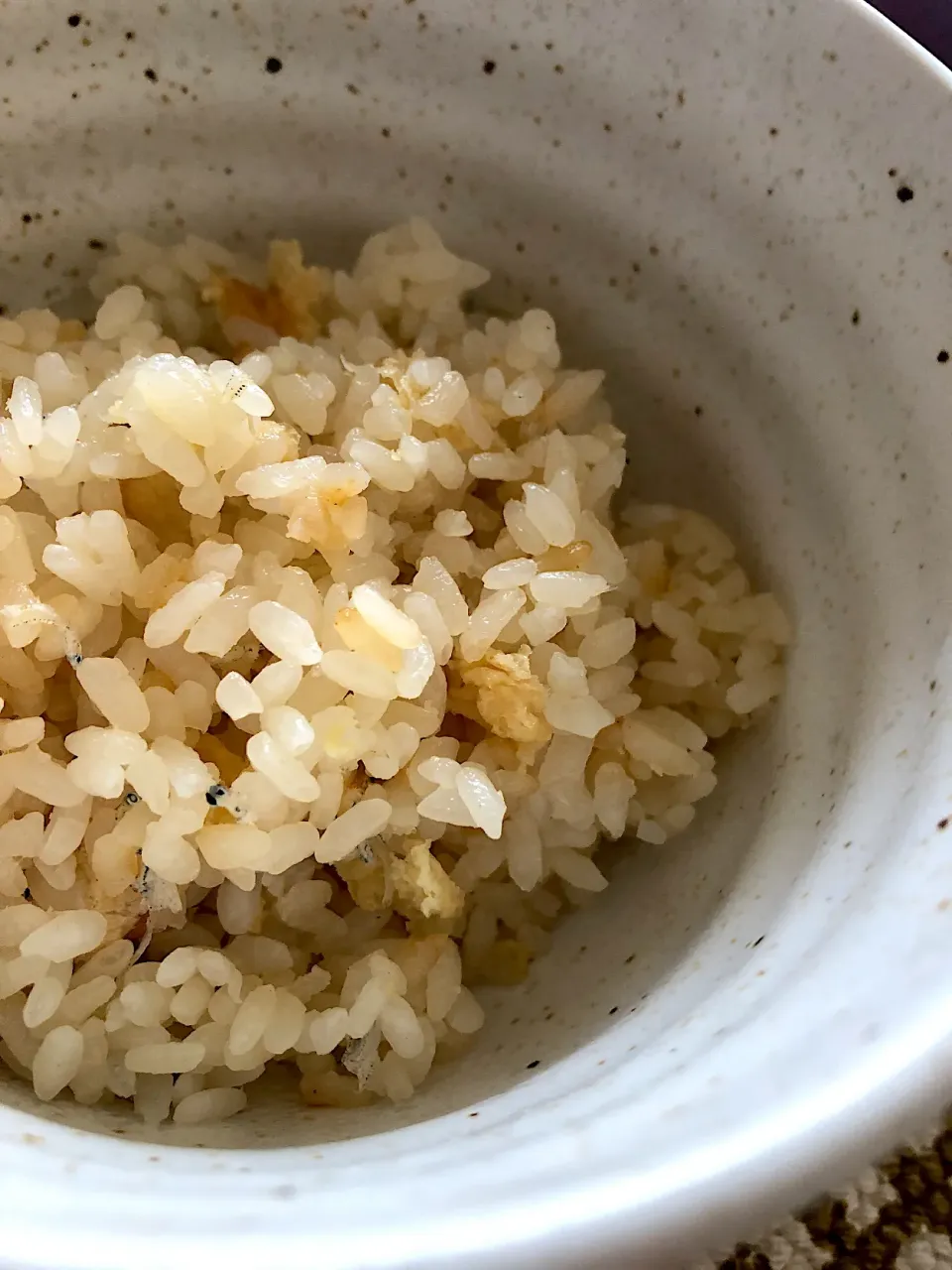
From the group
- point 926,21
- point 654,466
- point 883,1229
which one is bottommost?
point 883,1229

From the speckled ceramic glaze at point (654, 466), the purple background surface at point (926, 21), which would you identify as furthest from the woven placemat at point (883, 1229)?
the purple background surface at point (926, 21)

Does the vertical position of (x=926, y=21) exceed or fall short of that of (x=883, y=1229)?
it exceeds it

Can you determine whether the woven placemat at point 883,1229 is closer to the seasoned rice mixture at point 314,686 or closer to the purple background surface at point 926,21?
the seasoned rice mixture at point 314,686

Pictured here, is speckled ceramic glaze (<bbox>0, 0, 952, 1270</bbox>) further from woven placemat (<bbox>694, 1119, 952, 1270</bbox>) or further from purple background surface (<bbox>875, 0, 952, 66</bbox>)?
purple background surface (<bbox>875, 0, 952, 66</bbox>)

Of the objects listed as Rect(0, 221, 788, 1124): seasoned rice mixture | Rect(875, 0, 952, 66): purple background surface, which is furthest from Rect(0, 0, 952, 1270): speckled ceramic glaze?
Rect(875, 0, 952, 66): purple background surface

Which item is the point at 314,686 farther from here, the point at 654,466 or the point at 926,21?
the point at 926,21

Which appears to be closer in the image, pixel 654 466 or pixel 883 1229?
pixel 883 1229

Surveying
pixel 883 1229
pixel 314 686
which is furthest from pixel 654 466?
pixel 883 1229
